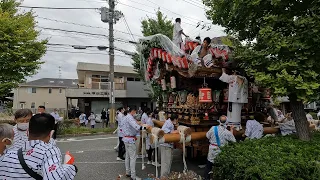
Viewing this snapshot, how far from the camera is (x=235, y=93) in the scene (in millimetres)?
7113

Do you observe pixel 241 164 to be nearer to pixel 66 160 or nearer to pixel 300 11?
pixel 66 160

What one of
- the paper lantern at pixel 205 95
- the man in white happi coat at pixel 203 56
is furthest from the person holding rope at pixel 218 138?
the man in white happi coat at pixel 203 56

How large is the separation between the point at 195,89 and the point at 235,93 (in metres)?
1.83

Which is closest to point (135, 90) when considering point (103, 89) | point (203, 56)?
point (103, 89)

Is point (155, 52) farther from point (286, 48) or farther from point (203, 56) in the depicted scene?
point (286, 48)

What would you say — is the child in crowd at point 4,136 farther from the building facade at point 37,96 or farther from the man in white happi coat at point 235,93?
the building facade at point 37,96

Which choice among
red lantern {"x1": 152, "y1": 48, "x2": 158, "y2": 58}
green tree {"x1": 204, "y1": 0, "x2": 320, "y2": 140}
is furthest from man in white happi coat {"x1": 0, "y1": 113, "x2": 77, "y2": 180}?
red lantern {"x1": 152, "y1": 48, "x2": 158, "y2": 58}

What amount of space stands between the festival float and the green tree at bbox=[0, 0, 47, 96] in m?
9.33

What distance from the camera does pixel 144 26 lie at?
722 inches

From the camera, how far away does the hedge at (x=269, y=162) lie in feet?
13.1

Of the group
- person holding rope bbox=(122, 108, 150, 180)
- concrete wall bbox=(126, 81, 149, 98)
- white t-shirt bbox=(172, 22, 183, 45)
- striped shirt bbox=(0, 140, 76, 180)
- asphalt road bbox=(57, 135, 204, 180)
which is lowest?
asphalt road bbox=(57, 135, 204, 180)

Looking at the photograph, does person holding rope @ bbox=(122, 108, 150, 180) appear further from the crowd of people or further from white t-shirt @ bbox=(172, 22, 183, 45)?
the crowd of people

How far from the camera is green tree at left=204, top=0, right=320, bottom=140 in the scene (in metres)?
5.08

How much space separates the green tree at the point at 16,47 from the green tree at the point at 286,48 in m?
13.3
